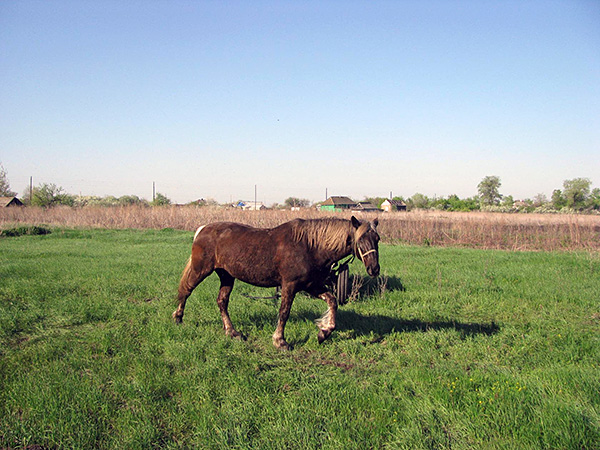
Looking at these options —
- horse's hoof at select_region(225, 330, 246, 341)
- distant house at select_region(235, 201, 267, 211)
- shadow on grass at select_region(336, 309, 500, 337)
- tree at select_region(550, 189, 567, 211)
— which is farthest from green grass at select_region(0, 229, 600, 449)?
tree at select_region(550, 189, 567, 211)

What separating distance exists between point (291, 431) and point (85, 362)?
2870 mm

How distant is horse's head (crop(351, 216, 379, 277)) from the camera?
5.12 m

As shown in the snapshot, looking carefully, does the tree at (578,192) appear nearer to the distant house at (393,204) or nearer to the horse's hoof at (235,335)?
the distant house at (393,204)

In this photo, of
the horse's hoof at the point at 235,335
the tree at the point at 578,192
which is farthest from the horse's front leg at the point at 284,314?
the tree at the point at 578,192

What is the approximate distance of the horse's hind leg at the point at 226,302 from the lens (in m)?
5.89

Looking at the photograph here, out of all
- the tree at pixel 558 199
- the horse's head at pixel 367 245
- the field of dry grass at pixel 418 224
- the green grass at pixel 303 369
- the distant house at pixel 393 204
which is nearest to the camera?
the green grass at pixel 303 369

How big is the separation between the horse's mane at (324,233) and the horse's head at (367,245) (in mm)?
158

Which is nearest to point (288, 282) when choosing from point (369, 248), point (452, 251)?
point (369, 248)

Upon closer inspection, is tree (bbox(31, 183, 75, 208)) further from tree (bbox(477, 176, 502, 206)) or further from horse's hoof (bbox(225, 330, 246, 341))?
tree (bbox(477, 176, 502, 206))

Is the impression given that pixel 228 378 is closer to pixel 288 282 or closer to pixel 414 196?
pixel 288 282

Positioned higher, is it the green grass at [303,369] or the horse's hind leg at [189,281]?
the horse's hind leg at [189,281]

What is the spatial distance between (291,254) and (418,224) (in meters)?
17.6

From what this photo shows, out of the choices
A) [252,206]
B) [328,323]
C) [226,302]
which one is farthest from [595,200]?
[226,302]

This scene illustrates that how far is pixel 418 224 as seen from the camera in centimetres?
2183
